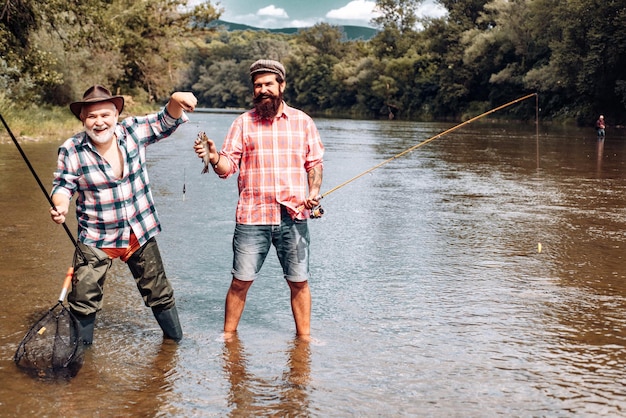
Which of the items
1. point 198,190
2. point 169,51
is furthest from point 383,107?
point 198,190

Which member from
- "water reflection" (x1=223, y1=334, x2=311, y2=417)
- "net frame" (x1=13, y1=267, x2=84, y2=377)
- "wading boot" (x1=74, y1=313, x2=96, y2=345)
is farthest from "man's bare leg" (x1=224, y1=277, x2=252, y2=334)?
"net frame" (x1=13, y1=267, x2=84, y2=377)

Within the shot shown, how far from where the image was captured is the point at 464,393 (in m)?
4.19

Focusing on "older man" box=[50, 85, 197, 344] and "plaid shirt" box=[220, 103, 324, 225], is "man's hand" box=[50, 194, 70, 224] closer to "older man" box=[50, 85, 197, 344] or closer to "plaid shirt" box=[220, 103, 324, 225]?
"older man" box=[50, 85, 197, 344]

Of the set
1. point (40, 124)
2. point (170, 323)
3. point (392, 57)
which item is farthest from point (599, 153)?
point (392, 57)

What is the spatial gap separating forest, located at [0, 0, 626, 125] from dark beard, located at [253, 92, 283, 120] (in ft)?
49.2

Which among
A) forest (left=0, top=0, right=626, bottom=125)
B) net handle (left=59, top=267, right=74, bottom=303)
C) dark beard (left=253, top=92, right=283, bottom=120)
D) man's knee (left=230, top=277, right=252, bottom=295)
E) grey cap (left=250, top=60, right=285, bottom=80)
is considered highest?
forest (left=0, top=0, right=626, bottom=125)

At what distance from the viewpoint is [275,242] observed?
5109 mm

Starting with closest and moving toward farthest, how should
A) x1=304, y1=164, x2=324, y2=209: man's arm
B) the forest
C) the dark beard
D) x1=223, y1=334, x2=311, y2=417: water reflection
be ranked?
x1=223, y1=334, x2=311, y2=417: water reflection
the dark beard
x1=304, y1=164, x2=324, y2=209: man's arm
the forest

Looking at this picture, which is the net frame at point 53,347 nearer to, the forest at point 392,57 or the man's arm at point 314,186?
the man's arm at point 314,186

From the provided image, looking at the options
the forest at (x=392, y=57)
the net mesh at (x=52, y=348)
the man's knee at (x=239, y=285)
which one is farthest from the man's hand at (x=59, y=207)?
the forest at (x=392, y=57)

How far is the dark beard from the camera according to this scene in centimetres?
487

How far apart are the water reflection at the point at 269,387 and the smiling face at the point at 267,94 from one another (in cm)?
159

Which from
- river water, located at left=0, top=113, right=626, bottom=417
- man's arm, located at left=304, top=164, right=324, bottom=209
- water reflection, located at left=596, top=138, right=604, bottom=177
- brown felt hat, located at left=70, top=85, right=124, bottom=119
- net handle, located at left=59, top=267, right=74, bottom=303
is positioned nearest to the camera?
river water, located at left=0, top=113, right=626, bottom=417

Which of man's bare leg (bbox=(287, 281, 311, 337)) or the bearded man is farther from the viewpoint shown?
man's bare leg (bbox=(287, 281, 311, 337))
